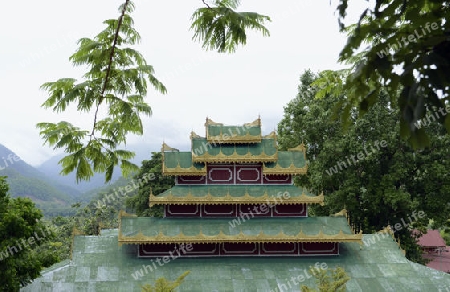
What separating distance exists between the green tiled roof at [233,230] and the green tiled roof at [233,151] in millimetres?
2429

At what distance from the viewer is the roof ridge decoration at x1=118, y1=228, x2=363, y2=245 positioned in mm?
15984

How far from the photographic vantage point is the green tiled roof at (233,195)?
56.1 feet

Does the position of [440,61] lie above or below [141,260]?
above

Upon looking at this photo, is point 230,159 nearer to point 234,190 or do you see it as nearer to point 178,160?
point 234,190

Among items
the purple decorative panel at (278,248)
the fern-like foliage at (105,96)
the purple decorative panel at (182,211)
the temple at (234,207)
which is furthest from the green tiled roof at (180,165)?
the fern-like foliage at (105,96)

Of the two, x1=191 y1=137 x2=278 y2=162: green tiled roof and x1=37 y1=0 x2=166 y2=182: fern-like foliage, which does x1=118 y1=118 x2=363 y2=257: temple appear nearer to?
x1=191 y1=137 x2=278 y2=162: green tiled roof

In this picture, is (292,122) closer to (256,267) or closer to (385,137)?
(385,137)

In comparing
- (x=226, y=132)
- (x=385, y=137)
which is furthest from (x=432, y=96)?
(x=385, y=137)

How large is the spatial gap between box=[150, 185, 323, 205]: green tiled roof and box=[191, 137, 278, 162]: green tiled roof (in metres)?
1.16

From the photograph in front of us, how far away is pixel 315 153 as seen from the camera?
26328mm

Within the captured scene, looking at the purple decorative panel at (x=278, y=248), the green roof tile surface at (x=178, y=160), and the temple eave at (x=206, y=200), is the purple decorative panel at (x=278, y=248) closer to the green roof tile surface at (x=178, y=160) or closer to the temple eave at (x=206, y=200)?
the temple eave at (x=206, y=200)

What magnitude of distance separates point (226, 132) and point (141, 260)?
21.2 ft

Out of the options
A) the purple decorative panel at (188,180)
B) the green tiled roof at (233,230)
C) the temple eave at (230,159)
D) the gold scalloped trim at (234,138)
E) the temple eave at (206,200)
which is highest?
the gold scalloped trim at (234,138)

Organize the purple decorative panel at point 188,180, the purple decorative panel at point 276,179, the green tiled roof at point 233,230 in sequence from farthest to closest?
1. the purple decorative panel at point 276,179
2. the purple decorative panel at point 188,180
3. the green tiled roof at point 233,230
